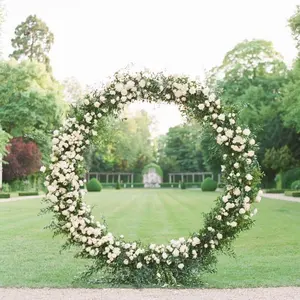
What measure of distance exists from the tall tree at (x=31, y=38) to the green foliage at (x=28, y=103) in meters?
5.56

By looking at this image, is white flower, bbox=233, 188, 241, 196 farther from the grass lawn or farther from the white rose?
the grass lawn

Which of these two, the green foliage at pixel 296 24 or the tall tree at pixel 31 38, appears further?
the tall tree at pixel 31 38

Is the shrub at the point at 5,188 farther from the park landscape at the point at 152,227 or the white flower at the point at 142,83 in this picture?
the white flower at the point at 142,83

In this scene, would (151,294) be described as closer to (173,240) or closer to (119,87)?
(173,240)

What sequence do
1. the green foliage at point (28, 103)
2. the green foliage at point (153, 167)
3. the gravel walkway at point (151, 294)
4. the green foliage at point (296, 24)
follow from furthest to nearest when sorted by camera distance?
the green foliage at point (153, 167)
the green foliage at point (28, 103)
the green foliage at point (296, 24)
the gravel walkway at point (151, 294)

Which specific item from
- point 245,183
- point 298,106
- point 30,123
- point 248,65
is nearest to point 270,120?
point 248,65

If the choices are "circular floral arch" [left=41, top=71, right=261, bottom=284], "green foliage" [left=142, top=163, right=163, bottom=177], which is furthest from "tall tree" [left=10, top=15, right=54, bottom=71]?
"circular floral arch" [left=41, top=71, right=261, bottom=284]

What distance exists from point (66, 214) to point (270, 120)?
125 ft

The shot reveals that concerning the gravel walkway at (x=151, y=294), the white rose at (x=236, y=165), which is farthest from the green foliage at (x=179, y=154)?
the gravel walkway at (x=151, y=294)

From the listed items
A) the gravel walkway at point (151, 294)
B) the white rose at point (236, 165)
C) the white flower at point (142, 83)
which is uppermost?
the white flower at point (142, 83)

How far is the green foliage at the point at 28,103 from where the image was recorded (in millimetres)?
37484

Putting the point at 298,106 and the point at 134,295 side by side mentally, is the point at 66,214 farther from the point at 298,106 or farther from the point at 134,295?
the point at 298,106

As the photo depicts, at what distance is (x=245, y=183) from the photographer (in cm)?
778

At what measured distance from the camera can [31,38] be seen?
164 ft
